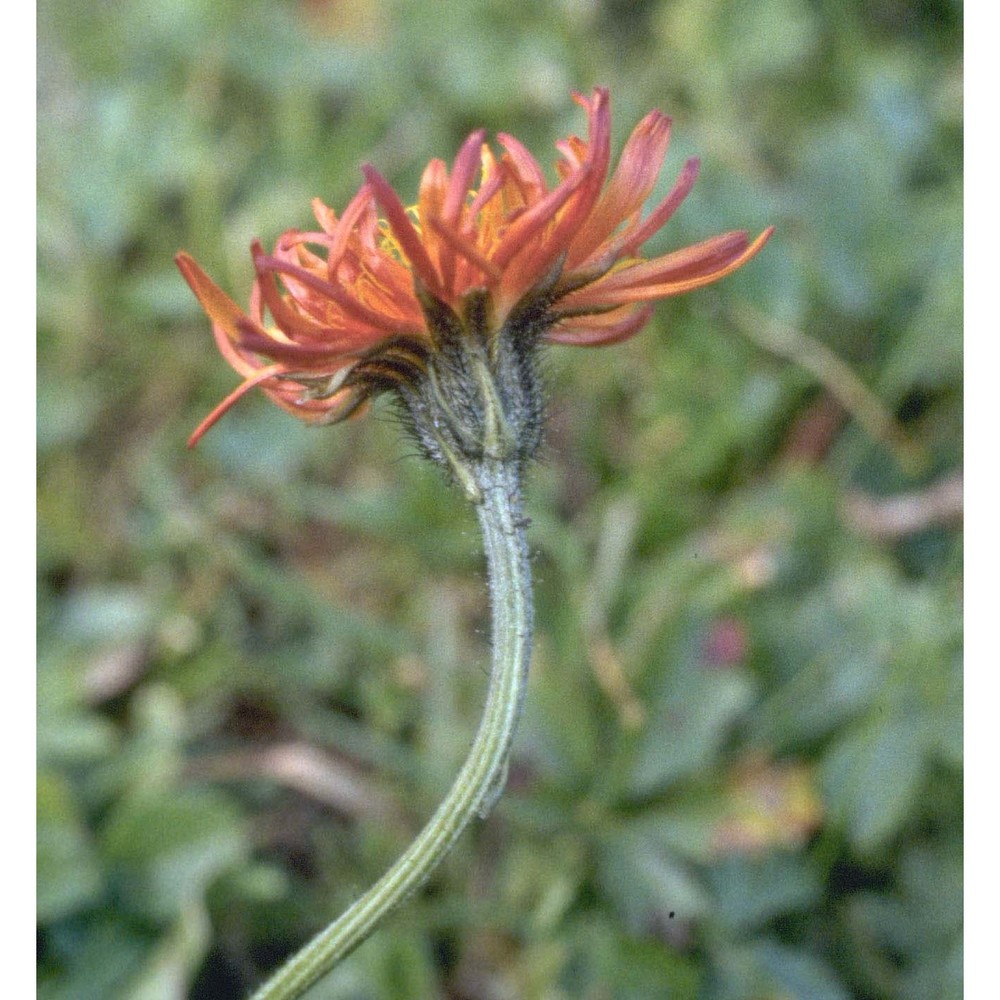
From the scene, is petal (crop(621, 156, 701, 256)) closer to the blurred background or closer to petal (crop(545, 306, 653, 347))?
petal (crop(545, 306, 653, 347))

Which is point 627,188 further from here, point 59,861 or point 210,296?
point 59,861

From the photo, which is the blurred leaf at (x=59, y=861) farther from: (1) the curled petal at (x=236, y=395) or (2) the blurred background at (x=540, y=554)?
(1) the curled petal at (x=236, y=395)

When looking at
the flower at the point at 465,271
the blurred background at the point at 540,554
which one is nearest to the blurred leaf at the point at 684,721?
the blurred background at the point at 540,554

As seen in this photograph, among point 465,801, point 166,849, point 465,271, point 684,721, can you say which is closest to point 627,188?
point 465,271

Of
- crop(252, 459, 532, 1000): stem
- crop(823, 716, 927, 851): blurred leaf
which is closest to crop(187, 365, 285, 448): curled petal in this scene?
crop(252, 459, 532, 1000): stem

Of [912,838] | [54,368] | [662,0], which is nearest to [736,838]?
[912,838]
